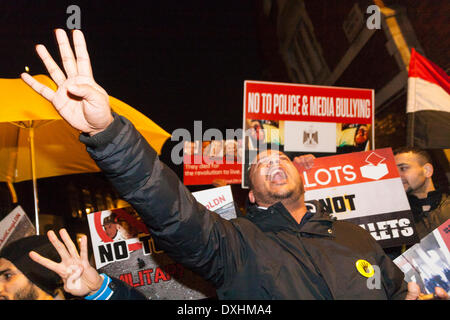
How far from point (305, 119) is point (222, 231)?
7.63 feet

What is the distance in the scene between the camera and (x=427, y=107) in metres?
3.87

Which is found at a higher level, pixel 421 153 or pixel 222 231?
pixel 421 153

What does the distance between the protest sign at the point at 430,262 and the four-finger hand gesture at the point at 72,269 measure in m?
2.19

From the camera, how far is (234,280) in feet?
6.97

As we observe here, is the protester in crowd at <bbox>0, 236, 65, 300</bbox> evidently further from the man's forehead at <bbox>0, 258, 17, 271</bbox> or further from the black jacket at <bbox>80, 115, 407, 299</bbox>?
the black jacket at <bbox>80, 115, 407, 299</bbox>

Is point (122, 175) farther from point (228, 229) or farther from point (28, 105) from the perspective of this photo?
point (28, 105)

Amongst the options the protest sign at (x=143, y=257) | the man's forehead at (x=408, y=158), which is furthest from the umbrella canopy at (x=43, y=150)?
the man's forehead at (x=408, y=158)

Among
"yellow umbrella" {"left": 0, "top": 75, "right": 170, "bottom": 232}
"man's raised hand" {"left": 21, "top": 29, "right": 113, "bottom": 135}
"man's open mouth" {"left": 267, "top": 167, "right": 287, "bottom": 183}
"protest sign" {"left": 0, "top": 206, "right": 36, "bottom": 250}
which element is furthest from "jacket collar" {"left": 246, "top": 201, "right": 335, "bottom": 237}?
"yellow umbrella" {"left": 0, "top": 75, "right": 170, "bottom": 232}

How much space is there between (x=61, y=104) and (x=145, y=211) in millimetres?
578

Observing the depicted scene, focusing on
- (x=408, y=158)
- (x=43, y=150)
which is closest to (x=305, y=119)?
(x=408, y=158)

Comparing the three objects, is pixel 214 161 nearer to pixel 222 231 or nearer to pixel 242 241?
pixel 242 241

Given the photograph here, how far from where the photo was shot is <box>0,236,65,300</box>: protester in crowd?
2672 mm

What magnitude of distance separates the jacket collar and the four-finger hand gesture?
1.01 metres
